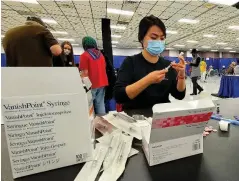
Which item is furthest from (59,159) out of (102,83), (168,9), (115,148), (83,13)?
(83,13)

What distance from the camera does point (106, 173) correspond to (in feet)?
1.49

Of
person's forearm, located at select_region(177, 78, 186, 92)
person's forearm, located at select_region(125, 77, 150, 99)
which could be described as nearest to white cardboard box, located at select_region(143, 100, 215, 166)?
person's forearm, located at select_region(125, 77, 150, 99)

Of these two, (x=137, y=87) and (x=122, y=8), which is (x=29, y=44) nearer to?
(x=137, y=87)

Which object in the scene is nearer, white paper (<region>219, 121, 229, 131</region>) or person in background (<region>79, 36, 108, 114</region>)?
white paper (<region>219, 121, 229, 131</region>)

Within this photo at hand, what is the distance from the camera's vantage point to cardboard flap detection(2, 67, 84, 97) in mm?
441

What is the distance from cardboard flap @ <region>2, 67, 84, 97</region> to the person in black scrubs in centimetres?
52

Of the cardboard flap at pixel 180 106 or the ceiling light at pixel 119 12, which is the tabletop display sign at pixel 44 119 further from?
the ceiling light at pixel 119 12

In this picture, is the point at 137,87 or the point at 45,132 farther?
the point at 137,87

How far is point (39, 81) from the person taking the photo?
0.47 m

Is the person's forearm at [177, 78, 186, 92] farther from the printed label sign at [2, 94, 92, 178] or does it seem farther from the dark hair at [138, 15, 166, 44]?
the printed label sign at [2, 94, 92, 178]

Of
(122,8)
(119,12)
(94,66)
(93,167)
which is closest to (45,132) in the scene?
(93,167)

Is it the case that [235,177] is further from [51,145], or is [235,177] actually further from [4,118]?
[4,118]

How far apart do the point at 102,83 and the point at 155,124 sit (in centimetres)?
210

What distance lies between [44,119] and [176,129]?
1.10 ft
